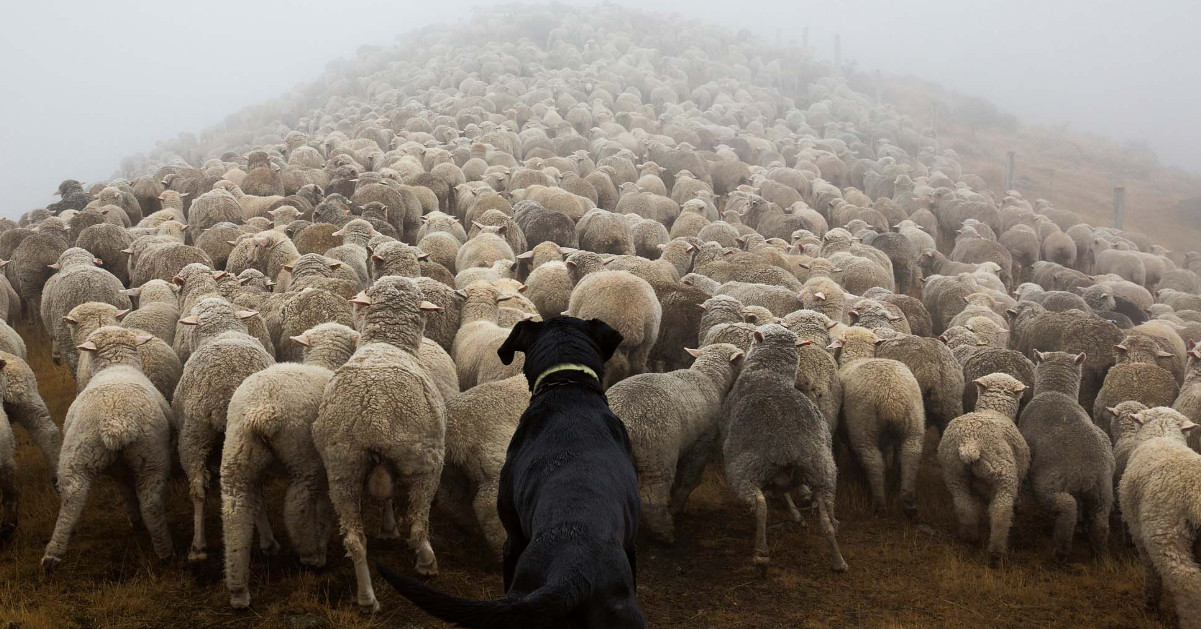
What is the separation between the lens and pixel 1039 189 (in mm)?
34094

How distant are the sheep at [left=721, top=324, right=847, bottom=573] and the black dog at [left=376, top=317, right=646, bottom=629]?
100 inches

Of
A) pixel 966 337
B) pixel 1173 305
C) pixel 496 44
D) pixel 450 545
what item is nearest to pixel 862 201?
pixel 1173 305

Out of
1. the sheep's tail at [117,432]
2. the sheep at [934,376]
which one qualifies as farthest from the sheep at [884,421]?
the sheep's tail at [117,432]

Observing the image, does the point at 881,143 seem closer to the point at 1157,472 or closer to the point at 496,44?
the point at 496,44

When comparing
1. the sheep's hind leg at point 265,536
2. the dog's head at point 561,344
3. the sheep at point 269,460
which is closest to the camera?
the dog's head at point 561,344

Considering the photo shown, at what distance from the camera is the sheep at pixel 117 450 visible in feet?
16.9

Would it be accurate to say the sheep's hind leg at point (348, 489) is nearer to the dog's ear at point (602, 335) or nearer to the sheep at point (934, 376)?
the dog's ear at point (602, 335)

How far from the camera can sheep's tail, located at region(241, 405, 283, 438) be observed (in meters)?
4.86

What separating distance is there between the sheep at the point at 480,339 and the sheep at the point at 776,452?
200 cm

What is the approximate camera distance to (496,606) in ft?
7.91

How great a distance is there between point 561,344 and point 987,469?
431cm

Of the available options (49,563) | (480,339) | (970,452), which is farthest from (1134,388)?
(49,563)

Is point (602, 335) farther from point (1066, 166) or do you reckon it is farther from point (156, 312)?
point (1066, 166)

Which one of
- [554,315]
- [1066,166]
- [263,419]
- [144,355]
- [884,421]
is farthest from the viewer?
[1066,166]
